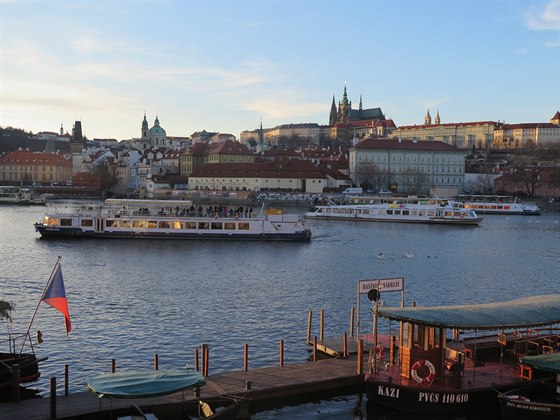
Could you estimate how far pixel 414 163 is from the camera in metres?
129

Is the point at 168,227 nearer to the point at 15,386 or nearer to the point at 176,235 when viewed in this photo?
the point at 176,235

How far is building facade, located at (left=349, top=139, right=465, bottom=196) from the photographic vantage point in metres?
126

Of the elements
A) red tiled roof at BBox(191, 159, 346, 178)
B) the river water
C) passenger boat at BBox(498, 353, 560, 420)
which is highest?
red tiled roof at BBox(191, 159, 346, 178)

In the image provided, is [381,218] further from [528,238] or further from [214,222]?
[214,222]

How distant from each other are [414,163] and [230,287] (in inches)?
4058

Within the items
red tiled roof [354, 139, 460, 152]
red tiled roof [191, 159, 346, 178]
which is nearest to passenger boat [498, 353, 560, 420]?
red tiled roof [191, 159, 346, 178]

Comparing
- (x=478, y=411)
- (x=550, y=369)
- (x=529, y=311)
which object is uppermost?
(x=529, y=311)

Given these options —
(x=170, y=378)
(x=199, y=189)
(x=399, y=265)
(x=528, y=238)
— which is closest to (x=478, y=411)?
(x=170, y=378)

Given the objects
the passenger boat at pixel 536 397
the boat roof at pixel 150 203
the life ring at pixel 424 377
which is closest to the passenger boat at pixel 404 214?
→ the boat roof at pixel 150 203

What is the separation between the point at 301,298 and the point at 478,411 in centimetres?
1403

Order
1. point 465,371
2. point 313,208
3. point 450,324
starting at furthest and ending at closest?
1. point 313,208
2. point 465,371
3. point 450,324

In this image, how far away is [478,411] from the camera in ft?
49.0

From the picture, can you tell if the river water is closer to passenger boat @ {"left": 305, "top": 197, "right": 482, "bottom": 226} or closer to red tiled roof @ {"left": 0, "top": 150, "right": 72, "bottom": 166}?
passenger boat @ {"left": 305, "top": 197, "right": 482, "bottom": 226}

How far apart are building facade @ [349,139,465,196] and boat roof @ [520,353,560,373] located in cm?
11098
